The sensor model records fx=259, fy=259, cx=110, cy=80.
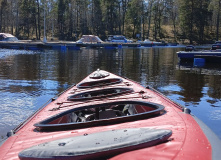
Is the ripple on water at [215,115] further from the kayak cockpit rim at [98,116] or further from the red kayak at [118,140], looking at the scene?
the red kayak at [118,140]

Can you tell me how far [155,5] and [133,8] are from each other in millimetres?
8686

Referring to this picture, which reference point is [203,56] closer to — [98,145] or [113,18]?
[98,145]

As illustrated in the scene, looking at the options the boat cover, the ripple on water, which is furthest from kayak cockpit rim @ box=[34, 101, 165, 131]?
the ripple on water

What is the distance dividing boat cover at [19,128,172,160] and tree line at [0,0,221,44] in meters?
74.3

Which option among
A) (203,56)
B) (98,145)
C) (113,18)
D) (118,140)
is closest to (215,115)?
(118,140)

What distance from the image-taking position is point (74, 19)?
8175 cm

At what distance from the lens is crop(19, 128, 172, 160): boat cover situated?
9.02 ft

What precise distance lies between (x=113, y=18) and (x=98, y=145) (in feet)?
262

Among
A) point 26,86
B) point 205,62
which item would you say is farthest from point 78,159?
point 205,62

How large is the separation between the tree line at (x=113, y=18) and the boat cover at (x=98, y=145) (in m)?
74.3

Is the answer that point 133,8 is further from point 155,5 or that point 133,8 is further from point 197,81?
point 197,81

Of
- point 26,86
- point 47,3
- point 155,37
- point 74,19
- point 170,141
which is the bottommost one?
point 26,86

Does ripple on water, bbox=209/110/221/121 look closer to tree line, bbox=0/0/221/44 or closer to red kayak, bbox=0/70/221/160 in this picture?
red kayak, bbox=0/70/221/160

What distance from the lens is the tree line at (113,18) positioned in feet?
251
